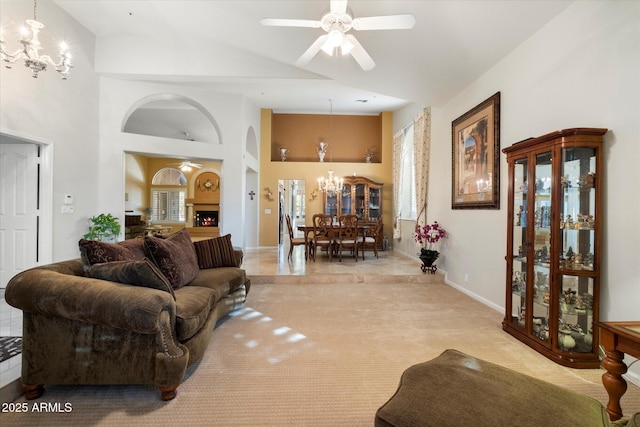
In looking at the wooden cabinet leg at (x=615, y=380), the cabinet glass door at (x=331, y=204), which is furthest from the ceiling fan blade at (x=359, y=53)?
the cabinet glass door at (x=331, y=204)

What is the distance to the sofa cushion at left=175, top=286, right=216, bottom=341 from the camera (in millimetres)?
2168

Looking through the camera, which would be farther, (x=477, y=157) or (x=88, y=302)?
(x=477, y=157)

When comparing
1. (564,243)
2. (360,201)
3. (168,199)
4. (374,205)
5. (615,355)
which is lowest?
(615,355)

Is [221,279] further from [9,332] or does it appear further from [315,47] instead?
[315,47]

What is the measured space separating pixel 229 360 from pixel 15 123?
417cm

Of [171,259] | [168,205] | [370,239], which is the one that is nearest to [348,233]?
[370,239]

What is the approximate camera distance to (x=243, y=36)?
15.7 ft

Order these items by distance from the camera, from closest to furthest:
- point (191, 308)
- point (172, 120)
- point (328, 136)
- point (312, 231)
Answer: point (191, 308) → point (312, 231) → point (328, 136) → point (172, 120)

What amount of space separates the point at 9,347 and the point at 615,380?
4175 mm

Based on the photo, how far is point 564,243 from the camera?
2613 millimetres

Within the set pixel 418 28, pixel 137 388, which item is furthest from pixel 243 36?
pixel 137 388

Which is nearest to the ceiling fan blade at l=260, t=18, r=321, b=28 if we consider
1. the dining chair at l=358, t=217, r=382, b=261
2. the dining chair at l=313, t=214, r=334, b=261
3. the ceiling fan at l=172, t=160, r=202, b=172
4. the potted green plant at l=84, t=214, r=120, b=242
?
the dining chair at l=313, t=214, r=334, b=261

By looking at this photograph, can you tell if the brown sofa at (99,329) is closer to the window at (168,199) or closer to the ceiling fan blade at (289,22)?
the ceiling fan blade at (289,22)

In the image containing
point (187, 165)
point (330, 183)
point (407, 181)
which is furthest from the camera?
point (187, 165)
